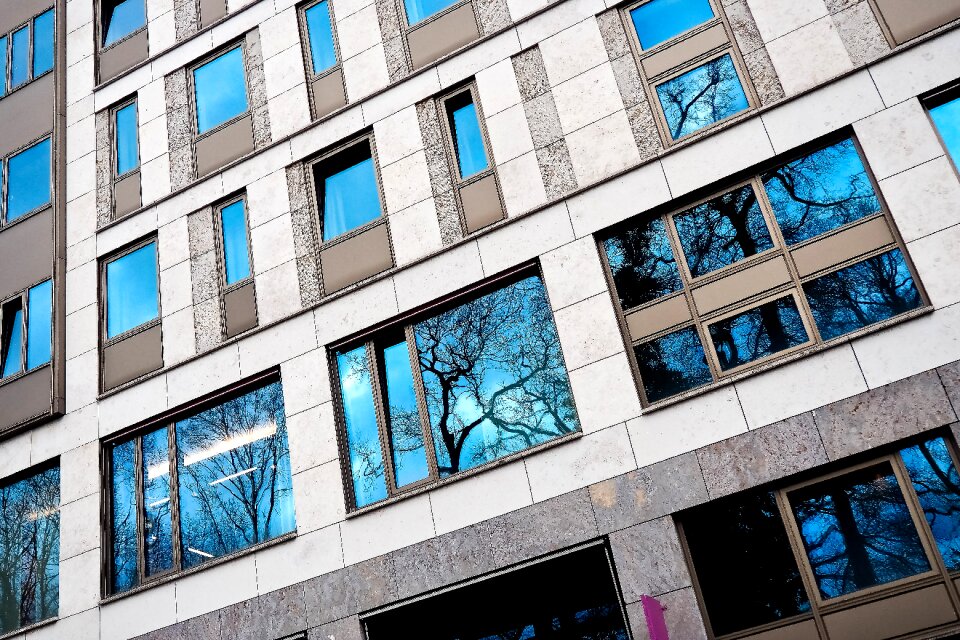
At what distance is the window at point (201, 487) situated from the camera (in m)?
14.3

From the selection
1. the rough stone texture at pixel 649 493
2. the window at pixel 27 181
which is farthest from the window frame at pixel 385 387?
the window at pixel 27 181

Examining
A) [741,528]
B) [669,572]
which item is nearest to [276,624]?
[669,572]

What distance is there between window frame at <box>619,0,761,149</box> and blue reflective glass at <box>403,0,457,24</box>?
3.51 metres

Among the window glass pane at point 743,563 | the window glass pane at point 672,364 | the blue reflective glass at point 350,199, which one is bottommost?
the window glass pane at point 743,563

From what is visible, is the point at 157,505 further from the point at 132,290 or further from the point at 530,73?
the point at 530,73

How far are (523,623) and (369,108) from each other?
29.0 ft

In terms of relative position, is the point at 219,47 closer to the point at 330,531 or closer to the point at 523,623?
the point at 330,531

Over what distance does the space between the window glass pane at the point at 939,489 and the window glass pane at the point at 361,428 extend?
7.20 m

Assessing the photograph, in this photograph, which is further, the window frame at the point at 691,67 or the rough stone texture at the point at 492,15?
the rough stone texture at the point at 492,15

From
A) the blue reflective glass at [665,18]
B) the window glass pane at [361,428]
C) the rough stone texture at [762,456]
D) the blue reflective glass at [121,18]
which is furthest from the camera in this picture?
the blue reflective glass at [121,18]

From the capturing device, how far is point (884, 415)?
10859mm

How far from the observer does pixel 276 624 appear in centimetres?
1312

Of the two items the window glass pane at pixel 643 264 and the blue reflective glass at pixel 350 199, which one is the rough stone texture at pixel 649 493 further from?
the blue reflective glass at pixel 350 199

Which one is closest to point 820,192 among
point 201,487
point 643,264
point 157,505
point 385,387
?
point 643,264
